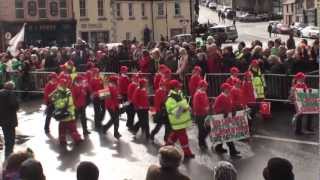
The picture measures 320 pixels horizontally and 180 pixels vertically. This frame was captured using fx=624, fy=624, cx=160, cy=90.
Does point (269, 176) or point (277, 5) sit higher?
point (277, 5)

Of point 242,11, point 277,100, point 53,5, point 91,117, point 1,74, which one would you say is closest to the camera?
point 277,100

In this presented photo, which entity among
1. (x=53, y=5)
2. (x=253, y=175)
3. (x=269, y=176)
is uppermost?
(x=53, y=5)

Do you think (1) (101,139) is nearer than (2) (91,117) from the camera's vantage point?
Yes

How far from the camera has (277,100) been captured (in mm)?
18547

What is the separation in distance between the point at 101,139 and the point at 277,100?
5566 mm

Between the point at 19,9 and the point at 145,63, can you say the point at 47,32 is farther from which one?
the point at 145,63

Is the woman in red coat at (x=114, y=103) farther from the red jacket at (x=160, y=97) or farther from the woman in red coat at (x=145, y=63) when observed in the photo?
the woman in red coat at (x=145, y=63)

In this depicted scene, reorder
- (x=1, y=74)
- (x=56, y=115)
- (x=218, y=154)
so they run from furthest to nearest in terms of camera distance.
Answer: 1. (x=1, y=74)
2. (x=56, y=115)
3. (x=218, y=154)

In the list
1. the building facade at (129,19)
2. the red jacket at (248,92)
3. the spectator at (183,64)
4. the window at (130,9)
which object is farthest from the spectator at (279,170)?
the window at (130,9)

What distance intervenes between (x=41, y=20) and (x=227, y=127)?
43.6m

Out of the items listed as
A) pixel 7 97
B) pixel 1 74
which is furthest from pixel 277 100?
pixel 1 74

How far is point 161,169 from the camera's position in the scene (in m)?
7.34

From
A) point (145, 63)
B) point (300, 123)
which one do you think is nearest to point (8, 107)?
point (300, 123)

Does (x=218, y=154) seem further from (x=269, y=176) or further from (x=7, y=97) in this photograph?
(x=269, y=176)
